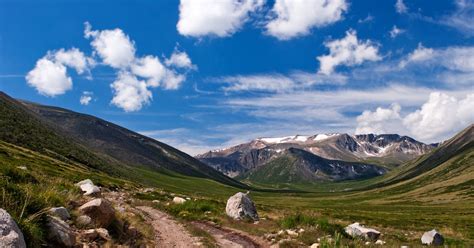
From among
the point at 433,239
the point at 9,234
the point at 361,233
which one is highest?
the point at 9,234

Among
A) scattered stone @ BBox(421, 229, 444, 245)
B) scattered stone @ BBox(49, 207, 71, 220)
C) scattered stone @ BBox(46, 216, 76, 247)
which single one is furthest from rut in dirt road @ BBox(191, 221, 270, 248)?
scattered stone @ BBox(421, 229, 444, 245)

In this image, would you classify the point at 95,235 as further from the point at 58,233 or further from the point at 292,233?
the point at 292,233

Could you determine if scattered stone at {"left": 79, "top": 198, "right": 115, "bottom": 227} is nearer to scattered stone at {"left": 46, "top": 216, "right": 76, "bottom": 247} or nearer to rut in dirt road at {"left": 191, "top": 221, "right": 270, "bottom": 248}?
scattered stone at {"left": 46, "top": 216, "right": 76, "bottom": 247}

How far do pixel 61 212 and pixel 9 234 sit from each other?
17.3 ft

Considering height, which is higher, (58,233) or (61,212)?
(61,212)

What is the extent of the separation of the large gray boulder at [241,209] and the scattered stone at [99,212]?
74.6 feet

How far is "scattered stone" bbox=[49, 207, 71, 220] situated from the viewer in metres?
12.9

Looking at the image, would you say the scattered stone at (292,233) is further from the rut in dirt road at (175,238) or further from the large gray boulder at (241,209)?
the large gray boulder at (241,209)

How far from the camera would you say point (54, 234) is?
1183 cm

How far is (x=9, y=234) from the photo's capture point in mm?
8648

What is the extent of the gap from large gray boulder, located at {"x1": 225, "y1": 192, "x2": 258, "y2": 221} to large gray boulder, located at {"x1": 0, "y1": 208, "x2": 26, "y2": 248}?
1181 inches

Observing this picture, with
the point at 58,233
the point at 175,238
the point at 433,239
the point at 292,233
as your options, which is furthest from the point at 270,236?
the point at 58,233

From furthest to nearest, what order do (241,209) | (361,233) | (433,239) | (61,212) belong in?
(241,209)
(433,239)
(361,233)
(61,212)

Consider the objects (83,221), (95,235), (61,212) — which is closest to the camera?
(61,212)
